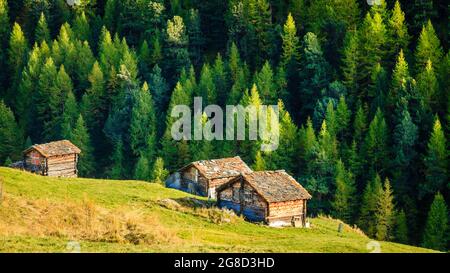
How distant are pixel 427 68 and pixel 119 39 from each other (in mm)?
55085

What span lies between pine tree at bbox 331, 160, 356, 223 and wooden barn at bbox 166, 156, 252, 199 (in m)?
14.5

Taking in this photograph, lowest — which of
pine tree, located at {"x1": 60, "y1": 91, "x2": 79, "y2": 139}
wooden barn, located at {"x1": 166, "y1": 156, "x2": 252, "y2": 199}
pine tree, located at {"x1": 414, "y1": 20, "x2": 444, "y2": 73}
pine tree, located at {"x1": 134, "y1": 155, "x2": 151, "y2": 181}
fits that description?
wooden barn, located at {"x1": 166, "y1": 156, "x2": 252, "y2": 199}

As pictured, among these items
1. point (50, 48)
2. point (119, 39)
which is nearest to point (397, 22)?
point (119, 39)

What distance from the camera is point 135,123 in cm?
11662

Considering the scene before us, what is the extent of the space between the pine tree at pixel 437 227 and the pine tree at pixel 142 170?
1428 inches

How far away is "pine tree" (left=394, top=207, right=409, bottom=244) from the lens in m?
92.6

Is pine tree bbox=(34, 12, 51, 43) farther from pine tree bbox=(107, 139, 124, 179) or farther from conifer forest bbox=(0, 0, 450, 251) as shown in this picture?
pine tree bbox=(107, 139, 124, 179)

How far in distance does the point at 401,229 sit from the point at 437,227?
15.2ft

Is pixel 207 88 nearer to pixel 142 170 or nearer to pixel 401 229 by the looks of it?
pixel 142 170

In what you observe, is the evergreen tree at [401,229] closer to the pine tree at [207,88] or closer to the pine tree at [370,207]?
the pine tree at [370,207]

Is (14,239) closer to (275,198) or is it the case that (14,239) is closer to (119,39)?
(275,198)

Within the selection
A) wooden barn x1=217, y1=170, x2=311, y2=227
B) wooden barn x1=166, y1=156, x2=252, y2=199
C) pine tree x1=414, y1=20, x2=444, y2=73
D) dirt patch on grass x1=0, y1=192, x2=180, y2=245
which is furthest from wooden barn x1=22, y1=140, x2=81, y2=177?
pine tree x1=414, y1=20, x2=444, y2=73

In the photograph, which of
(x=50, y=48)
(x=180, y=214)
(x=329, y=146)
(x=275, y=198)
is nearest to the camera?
(x=180, y=214)

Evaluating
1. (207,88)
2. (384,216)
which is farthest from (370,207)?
(207,88)
